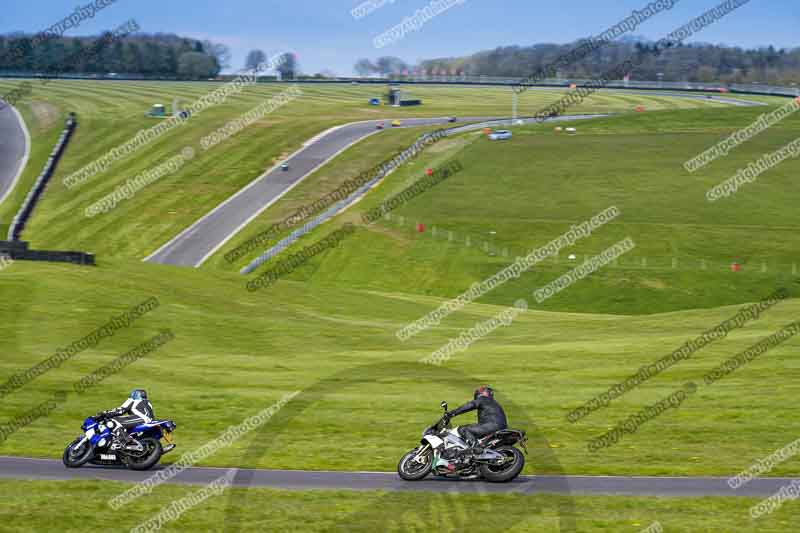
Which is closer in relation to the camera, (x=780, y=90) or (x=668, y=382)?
(x=668, y=382)

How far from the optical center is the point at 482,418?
803 inches

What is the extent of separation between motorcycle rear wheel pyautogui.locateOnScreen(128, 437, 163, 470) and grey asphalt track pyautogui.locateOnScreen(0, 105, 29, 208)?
6036 cm

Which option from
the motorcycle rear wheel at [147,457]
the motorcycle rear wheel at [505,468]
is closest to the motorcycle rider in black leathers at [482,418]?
the motorcycle rear wheel at [505,468]

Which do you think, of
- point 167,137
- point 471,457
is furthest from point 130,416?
point 167,137

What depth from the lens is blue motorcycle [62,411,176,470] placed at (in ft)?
69.8

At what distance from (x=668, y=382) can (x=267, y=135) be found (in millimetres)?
84841

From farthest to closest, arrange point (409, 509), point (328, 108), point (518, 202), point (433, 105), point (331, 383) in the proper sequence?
point (433, 105), point (328, 108), point (518, 202), point (331, 383), point (409, 509)

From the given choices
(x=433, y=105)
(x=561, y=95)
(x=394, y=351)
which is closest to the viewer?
(x=394, y=351)

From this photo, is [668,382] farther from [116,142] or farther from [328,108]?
[328,108]

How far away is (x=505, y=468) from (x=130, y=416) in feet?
26.5

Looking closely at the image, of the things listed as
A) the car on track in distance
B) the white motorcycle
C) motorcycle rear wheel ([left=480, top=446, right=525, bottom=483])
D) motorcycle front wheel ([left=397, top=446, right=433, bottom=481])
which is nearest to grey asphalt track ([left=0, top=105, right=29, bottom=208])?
the car on track in distance

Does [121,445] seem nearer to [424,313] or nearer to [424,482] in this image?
[424,482]

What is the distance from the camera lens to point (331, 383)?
101ft

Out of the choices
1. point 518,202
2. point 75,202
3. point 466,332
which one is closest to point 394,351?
point 466,332
